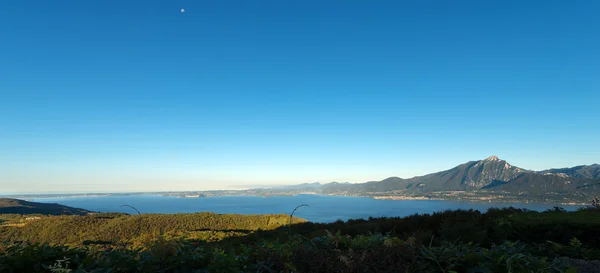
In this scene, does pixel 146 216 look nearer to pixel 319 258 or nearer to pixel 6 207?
pixel 319 258

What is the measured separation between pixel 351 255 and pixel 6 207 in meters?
80.1

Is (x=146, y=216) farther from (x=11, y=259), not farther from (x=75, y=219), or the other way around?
(x=11, y=259)

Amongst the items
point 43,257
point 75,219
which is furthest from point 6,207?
point 43,257

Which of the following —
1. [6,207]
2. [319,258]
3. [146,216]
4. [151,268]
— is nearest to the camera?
[151,268]

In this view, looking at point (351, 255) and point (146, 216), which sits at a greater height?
point (351, 255)

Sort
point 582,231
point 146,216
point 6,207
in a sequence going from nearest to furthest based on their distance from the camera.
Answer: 1. point 582,231
2. point 146,216
3. point 6,207

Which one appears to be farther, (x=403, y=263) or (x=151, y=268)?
(x=403, y=263)

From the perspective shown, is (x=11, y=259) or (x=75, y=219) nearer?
(x=11, y=259)

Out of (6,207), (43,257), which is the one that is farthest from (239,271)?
(6,207)

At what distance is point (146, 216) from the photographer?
98.6 feet

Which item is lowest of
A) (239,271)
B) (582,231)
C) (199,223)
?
(199,223)

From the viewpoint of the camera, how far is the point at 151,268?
2.47 m

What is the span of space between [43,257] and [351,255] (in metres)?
2.76

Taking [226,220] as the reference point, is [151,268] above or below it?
above
